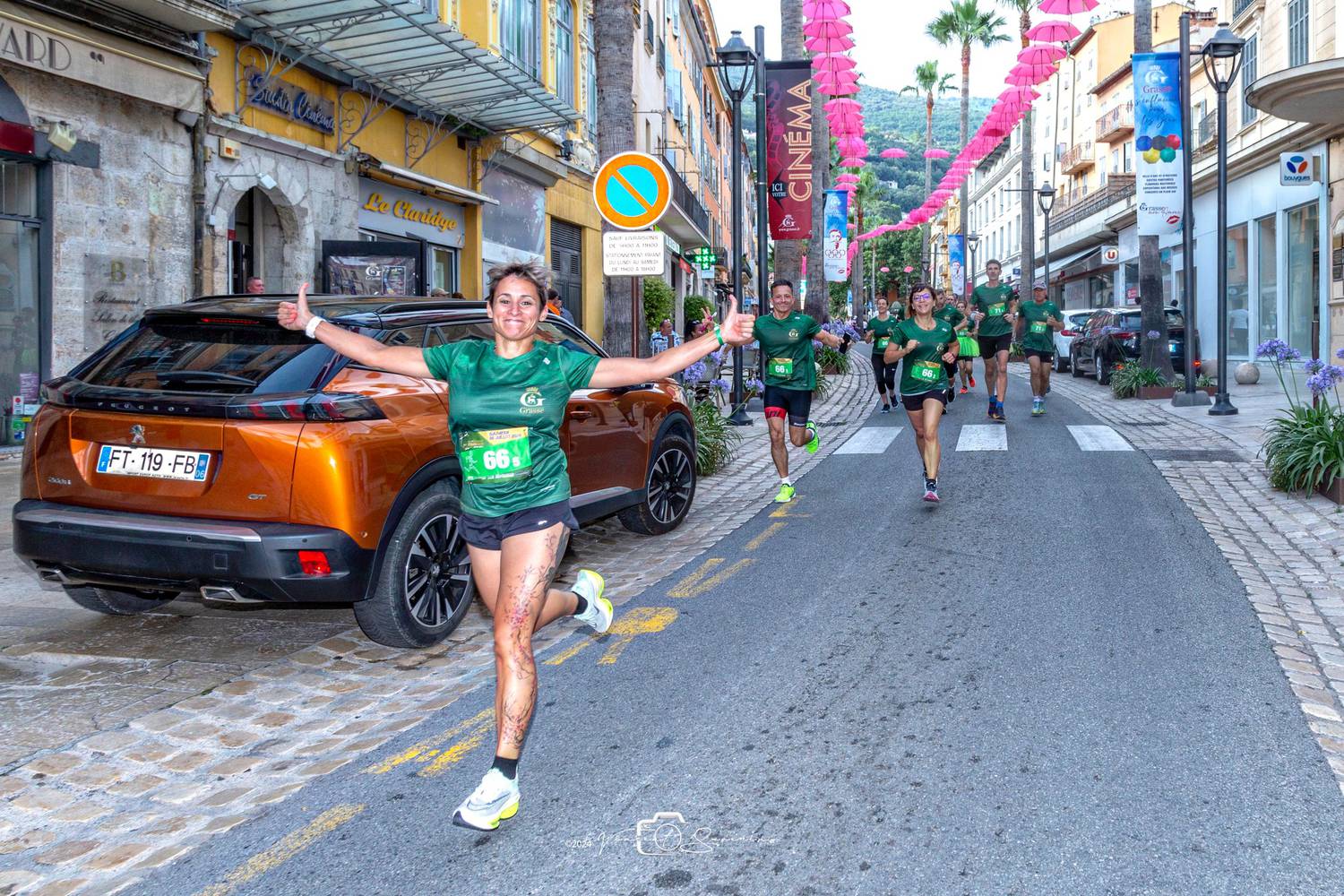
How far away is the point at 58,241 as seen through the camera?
11.4m

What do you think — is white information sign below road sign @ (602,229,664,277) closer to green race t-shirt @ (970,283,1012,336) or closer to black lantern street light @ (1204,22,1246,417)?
green race t-shirt @ (970,283,1012,336)

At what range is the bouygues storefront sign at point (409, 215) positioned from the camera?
17016 millimetres

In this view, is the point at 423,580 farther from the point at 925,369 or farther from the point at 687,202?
the point at 687,202

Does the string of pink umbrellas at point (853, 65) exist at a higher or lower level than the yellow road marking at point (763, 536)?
higher

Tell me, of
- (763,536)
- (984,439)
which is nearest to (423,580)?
(763,536)

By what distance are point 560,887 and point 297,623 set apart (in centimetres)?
354

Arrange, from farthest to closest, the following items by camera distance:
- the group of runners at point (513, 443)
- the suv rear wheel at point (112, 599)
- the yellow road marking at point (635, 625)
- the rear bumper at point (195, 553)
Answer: the suv rear wheel at point (112, 599) < the yellow road marking at point (635, 625) < the rear bumper at point (195, 553) < the group of runners at point (513, 443)

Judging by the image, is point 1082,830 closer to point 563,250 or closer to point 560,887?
point 560,887

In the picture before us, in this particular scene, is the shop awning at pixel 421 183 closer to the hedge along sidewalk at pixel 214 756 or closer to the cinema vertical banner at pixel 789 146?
the cinema vertical banner at pixel 789 146

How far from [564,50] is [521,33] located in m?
2.94

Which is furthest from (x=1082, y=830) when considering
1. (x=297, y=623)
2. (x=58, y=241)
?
(x=58, y=241)

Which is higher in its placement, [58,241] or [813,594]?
[58,241]

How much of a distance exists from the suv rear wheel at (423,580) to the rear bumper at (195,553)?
21 cm

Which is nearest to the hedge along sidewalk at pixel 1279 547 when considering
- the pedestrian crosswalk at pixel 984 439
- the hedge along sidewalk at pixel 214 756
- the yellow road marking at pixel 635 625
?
the pedestrian crosswalk at pixel 984 439
